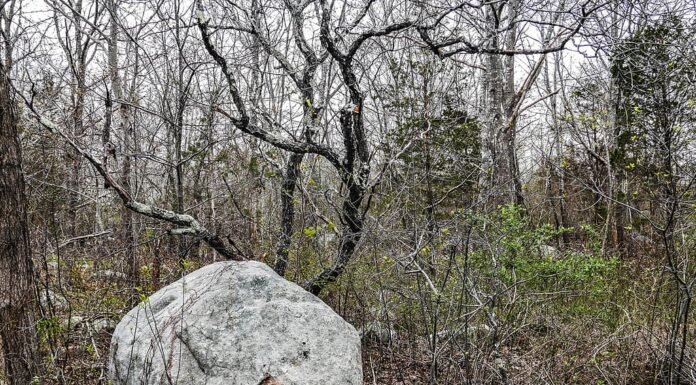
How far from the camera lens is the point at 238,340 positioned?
330 centimetres

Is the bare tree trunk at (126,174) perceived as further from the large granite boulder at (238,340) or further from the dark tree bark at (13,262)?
the large granite boulder at (238,340)

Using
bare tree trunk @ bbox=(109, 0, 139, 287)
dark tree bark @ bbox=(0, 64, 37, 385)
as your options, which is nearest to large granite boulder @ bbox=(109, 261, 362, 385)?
dark tree bark @ bbox=(0, 64, 37, 385)

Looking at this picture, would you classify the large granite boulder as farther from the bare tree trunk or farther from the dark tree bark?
the bare tree trunk

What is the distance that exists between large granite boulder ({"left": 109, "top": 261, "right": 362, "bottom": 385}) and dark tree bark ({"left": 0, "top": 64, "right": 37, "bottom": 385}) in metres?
0.61

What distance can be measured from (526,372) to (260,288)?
2.18m

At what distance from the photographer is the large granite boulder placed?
3176mm

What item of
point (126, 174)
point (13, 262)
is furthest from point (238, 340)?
point (126, 174)

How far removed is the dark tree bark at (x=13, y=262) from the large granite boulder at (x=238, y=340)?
61 centimetres

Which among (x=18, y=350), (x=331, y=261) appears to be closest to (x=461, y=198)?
(x=331, y=261)

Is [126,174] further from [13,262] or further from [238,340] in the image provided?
[238,340]

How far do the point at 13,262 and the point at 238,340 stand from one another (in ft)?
5.47

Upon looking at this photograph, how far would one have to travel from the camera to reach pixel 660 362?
393cm

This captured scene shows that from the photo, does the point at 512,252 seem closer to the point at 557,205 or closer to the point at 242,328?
the point at 242,328

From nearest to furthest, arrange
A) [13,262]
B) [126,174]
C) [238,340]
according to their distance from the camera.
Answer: [238,340] < [13,262] < [126,174]
